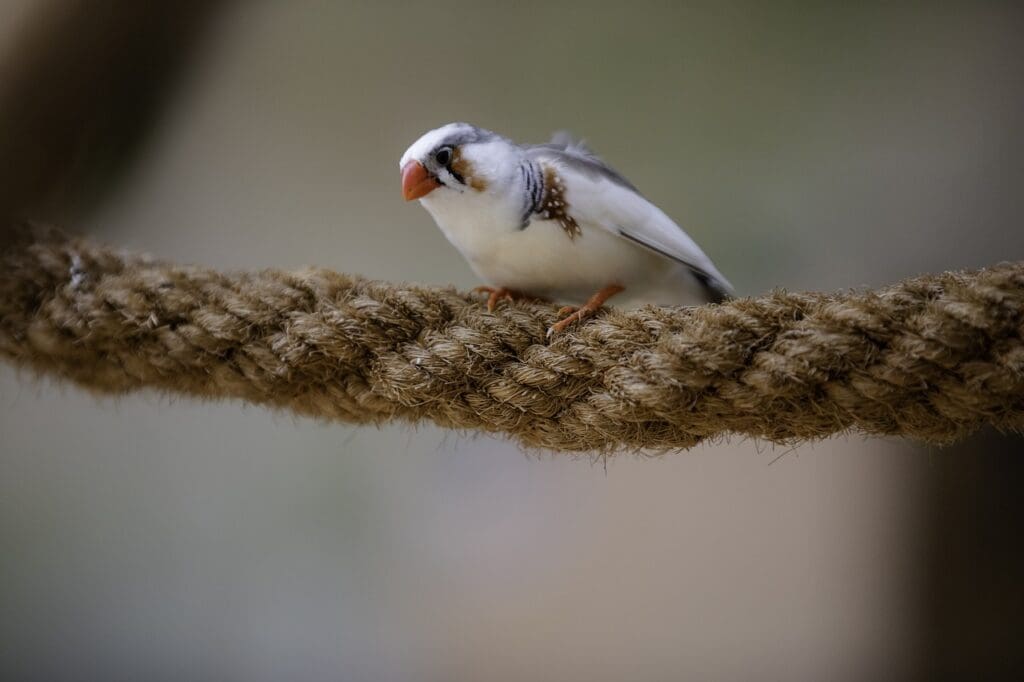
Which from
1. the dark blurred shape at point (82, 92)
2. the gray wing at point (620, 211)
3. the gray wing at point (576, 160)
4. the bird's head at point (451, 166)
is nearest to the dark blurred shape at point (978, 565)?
the gray wing at point (620, 211)

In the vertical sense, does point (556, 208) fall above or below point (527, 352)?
above

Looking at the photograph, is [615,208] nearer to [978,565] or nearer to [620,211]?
[620,211]

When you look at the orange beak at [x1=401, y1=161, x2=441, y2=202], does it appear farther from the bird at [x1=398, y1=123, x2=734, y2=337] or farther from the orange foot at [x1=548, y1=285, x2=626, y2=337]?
the orange foot at [x1=548, y1=285, x2=626, y2=337]

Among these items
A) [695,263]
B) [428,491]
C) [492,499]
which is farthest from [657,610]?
[695,263]

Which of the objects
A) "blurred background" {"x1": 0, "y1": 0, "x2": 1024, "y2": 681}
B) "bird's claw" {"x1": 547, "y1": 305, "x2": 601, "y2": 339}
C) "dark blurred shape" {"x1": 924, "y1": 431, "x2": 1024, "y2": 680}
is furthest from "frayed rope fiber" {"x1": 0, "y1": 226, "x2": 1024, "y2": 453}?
"dark blurred shape" {"x1": 924, "y1": 431, "x2": 1024, "y2": 680}

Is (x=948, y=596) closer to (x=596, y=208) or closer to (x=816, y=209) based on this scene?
(x=816, y=209)

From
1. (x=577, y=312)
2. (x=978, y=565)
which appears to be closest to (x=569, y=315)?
(x=577, y=312)
